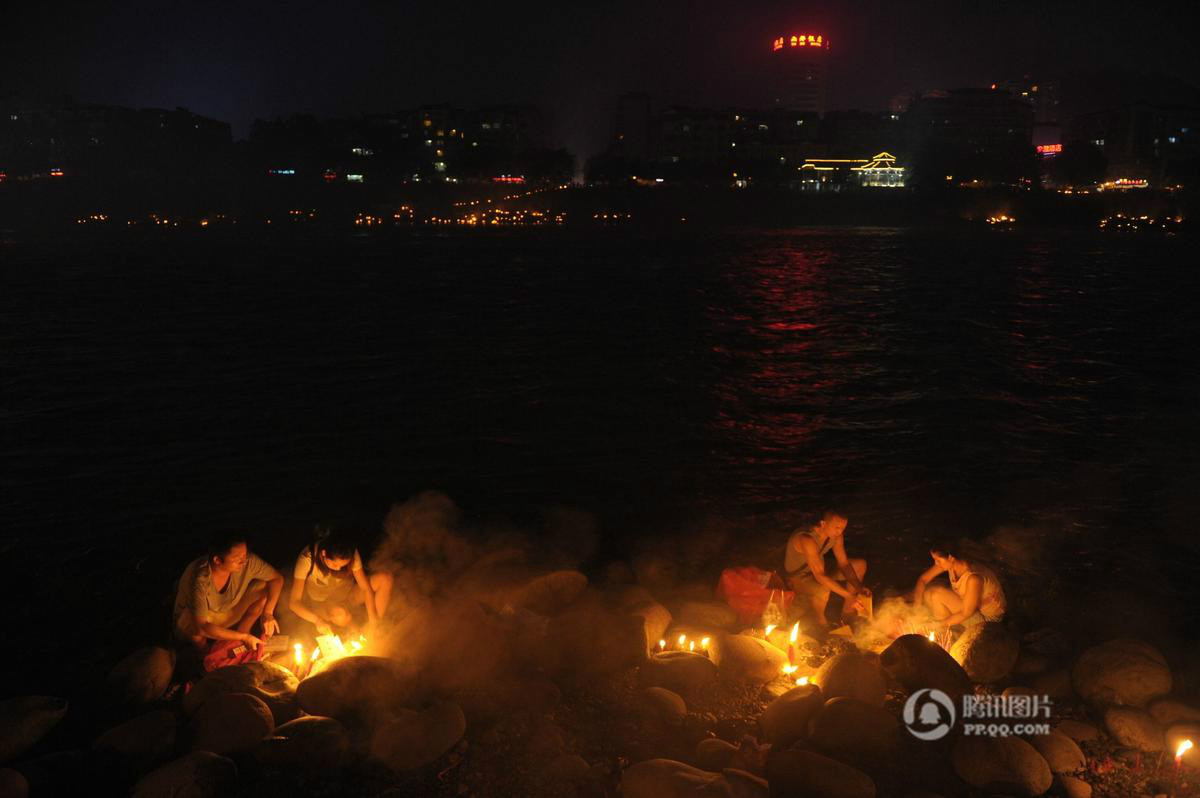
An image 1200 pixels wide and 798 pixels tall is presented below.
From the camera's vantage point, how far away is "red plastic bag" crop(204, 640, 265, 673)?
24.4 feet

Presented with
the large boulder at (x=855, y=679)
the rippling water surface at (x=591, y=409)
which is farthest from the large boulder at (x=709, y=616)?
the rippling water surface at (x=591, y=409)

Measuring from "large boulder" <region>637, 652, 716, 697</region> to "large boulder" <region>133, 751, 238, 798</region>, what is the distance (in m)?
3.39

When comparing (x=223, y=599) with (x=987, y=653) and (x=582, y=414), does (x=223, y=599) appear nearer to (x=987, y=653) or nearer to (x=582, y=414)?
(x=987, y=653)

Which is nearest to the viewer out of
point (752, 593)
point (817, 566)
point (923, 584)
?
point (923, 584)

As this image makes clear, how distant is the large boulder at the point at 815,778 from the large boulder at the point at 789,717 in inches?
20.0

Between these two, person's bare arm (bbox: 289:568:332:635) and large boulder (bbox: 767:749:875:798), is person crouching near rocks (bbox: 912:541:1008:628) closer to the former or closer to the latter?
large boulder (bbox: 767:749:875:798)

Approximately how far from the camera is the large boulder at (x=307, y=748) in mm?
6148

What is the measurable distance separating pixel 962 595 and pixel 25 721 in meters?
8.42

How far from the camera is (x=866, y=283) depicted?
182 ft

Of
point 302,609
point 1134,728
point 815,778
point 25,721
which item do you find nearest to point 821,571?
point 1134,728

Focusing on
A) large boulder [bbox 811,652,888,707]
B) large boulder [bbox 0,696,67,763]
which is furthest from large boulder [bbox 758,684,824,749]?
large boulder [bbox 0,696,67,763]

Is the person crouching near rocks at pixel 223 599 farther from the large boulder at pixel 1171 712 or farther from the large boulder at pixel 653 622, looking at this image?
the large boulder at pixel 1171 712

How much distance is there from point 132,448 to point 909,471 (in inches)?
600

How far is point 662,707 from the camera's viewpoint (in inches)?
268
